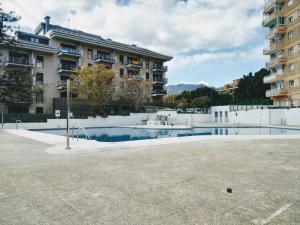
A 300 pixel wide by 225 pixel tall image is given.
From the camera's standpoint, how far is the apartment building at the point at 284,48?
3425 centimetres

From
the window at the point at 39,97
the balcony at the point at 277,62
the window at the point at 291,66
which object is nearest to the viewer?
the window at the point at 39,97

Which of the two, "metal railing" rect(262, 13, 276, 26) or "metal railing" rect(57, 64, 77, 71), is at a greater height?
"metal railing" rect(262, 13, 276, 26)

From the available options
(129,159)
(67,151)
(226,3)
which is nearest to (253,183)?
(129,159)

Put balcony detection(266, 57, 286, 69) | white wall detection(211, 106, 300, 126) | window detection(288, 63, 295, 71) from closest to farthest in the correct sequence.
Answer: white wall detection(211, 106, 300, 126) < window detection(288, 63, 295, 71) < balcony detection(266, 57, 286, 69)

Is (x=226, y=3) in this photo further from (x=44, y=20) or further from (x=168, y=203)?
(x=44, y=20)

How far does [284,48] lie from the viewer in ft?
122

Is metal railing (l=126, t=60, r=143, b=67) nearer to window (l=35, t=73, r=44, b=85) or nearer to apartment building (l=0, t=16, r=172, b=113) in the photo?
apartment building (l=0, t=16, r=172, b=113)

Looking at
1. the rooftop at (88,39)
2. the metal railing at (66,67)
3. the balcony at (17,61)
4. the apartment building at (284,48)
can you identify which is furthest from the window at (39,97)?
the apartment building at (284,48)

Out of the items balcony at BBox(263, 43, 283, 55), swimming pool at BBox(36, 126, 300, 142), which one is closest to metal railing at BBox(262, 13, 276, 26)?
balcony at BBox(263, 43, 283, 55)

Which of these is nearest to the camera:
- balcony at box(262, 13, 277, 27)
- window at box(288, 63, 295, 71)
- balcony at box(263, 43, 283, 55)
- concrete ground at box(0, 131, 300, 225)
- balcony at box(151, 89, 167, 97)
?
concrete ground at box(0, 131, 300, 225)

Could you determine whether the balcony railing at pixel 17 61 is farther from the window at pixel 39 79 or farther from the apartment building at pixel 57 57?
the window at pixel 39 79

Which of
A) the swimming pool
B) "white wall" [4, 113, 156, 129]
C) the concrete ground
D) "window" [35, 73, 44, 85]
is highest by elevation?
"window" [35, 73, 44, 85]

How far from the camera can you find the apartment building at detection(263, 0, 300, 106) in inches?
1348

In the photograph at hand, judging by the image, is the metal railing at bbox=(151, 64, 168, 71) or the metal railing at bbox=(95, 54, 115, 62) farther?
the metal railing at bbox=(151, 64, 168, 71)
